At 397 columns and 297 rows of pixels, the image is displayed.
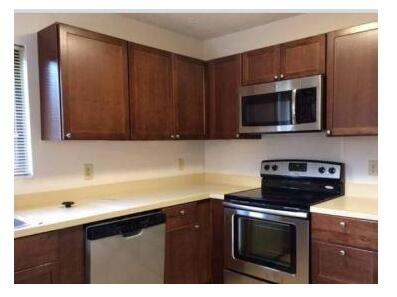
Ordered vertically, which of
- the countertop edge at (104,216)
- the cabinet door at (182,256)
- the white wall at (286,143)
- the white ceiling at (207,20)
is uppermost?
the white ceiling at (207,20)

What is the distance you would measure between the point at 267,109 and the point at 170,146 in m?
1.04

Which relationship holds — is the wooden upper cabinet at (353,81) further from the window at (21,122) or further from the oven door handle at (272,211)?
the window at (21,122)

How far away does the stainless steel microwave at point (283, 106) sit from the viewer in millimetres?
2279

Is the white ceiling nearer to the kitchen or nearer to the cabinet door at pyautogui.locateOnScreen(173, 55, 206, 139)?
the kitchen

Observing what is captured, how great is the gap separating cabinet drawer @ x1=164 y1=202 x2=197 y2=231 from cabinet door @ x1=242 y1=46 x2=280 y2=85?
115 cm

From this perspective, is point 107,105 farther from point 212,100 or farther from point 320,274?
point 320,274

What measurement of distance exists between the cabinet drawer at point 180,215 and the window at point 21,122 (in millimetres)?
1014

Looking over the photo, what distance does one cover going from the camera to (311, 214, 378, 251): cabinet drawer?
6.08ft

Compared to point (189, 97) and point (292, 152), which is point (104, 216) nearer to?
point (189, 97)

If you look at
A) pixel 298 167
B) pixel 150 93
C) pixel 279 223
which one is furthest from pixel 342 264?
pixel 150 93

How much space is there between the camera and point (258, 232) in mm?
2385

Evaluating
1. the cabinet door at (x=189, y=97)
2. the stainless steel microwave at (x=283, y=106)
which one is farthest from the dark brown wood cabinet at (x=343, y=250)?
the cabinet door at (x=189, y=97)
